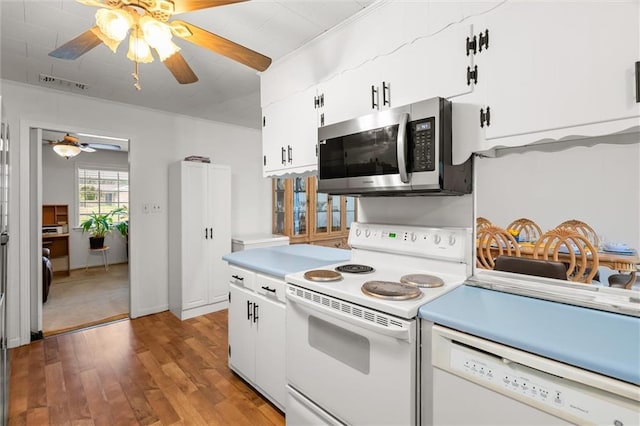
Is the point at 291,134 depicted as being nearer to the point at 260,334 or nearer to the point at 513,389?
the point at 260,334

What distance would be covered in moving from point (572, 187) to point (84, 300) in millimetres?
5447

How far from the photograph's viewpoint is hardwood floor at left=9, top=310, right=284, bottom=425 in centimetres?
186

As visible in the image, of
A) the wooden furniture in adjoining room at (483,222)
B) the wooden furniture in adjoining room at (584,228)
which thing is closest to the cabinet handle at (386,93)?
the wooden furniture in adjoining room at (483,222)

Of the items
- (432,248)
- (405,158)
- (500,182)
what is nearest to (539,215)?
(500,182)

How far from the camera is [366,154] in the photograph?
A: 162 centimetres

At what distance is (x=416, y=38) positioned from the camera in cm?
158

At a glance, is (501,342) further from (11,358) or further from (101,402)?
(11,358)

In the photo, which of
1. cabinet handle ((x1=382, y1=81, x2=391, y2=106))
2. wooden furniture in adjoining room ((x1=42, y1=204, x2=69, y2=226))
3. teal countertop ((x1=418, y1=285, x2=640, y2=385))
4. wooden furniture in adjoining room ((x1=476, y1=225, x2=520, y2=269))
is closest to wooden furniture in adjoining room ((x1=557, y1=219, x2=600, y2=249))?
wooden furniture in adjoining room ((x1=476, y1=225, x2=520, y2=269))

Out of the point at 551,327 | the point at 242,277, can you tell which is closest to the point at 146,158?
the point at 242,277

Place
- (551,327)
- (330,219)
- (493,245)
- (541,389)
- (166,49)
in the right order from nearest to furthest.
Result: (541,389)
(551,327)
(166,49)
(493,245)
(330,219)

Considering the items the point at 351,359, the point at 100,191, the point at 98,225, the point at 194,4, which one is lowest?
the point at 351,359

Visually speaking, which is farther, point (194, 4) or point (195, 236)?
point (195, 236)

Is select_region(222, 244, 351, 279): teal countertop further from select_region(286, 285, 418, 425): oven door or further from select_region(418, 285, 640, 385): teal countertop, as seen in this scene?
select_region(418, 285, 640, 385): teal countertop

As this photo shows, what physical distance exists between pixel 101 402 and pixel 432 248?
2348 millimetres
